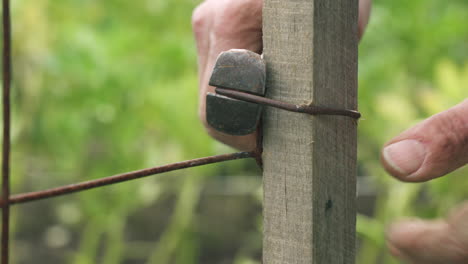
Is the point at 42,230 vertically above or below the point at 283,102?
→ below

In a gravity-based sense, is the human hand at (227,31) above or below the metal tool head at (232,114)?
above

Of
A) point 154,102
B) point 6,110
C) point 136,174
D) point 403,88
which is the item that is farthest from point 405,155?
point 403,88

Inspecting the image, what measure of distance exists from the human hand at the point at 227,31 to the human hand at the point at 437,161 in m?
0.17

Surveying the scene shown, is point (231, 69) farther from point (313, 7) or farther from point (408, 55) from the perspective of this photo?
point (408, 55)

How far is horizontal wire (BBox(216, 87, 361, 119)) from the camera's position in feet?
1.82

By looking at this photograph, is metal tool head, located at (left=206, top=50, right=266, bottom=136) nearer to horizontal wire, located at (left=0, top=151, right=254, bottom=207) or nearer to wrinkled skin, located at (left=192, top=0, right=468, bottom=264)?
horizontal wire, located at (left=0, top=151, right=254, bottom=207)

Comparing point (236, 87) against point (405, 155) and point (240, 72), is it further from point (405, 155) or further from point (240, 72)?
point (405, 155)

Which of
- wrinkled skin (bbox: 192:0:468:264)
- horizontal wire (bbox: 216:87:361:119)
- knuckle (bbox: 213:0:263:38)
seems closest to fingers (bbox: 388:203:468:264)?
wrinkled skin (bbox: 192:0:468:264)

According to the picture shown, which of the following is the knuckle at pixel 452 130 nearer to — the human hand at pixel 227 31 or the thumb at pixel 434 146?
the thumb at pixel 434 146

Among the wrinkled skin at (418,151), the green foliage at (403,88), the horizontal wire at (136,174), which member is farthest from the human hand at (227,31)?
the green foliage at (403,88)

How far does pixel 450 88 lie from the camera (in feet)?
4.57

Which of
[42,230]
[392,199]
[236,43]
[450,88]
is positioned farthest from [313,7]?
[42,230]

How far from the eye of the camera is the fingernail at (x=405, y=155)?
2.02 ft

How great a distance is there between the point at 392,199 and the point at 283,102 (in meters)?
1.09
